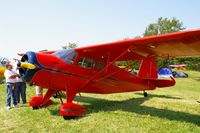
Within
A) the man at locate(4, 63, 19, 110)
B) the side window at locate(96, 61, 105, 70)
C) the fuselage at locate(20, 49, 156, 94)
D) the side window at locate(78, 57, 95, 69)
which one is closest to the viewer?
the fuselage at locate(20, 49, 156, 94)

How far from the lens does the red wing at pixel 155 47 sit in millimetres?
6404

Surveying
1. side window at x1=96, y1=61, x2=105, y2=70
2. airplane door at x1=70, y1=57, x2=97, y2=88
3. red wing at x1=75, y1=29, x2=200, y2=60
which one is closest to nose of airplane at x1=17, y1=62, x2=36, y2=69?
airplane door at x1=70, y1=57, x2=97, y2=88

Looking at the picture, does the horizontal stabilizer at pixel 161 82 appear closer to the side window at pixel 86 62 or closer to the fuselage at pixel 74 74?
the fuselage at pixel 74 74

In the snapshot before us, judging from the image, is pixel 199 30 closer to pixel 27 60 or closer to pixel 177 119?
pixel 177 119

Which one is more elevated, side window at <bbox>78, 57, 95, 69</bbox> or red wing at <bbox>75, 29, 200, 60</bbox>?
red wing at <bbox>75, 29, 200, 60</bbox>

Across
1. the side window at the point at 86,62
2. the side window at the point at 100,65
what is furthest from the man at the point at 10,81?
the side window at the point at 100,65

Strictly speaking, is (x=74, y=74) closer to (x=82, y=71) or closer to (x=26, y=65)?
(x=82, y=71)

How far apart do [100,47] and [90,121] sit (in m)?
2.53

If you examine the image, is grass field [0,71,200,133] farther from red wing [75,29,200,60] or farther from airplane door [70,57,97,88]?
red wing [75,29,200,60]

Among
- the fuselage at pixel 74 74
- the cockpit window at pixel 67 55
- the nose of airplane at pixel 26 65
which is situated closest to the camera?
the nose of airplane at pixel 26 65

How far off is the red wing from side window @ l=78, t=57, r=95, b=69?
0.70 ft

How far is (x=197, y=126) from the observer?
5.93 metres

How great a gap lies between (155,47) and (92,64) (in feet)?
7.48

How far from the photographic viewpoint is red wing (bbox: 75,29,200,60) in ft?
21.0
